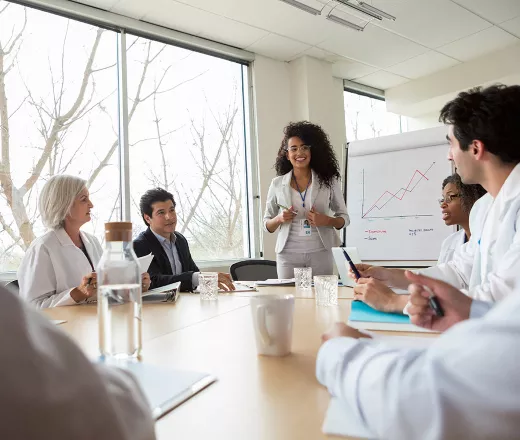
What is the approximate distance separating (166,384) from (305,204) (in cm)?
238

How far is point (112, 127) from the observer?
12.7 feet

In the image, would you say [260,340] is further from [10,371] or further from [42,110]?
[42,110]

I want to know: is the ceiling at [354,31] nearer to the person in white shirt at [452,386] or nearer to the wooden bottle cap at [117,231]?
the wooden bottle cap at [117,231]

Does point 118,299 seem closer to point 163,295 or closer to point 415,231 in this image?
point 163,295

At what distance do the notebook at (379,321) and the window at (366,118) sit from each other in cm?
450

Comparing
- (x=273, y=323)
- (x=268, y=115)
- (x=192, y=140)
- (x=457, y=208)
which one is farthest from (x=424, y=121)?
(x=273, y=323)

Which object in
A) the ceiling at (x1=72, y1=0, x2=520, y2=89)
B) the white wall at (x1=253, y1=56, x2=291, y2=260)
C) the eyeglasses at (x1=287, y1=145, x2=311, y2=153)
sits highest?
the ceiling at (x1=72, y1=0, x2=520, y2=89)

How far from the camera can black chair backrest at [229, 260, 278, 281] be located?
3.11 m

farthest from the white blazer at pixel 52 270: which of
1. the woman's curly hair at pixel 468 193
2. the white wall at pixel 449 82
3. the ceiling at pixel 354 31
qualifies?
the white wall at pixel 449 82

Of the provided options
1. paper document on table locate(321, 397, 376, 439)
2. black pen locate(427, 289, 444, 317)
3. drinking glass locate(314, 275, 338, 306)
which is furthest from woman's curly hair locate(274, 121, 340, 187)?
paper document on table locate(321, 397, 376, 439)

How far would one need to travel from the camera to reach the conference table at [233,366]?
573 mm

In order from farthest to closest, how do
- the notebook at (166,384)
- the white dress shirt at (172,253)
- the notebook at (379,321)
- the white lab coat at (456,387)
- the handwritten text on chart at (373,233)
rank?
the handwritten text on chart at (373,233)
the white dress shirt at (172,253)
the notebook at (379,321)
the notebook at (166,384)
the white lab coat at (456,387)

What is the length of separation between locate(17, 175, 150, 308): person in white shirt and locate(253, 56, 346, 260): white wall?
268 cm

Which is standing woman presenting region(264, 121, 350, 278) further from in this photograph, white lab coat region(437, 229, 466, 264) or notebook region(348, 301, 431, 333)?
notebook region(348, 301, 431, 333)
